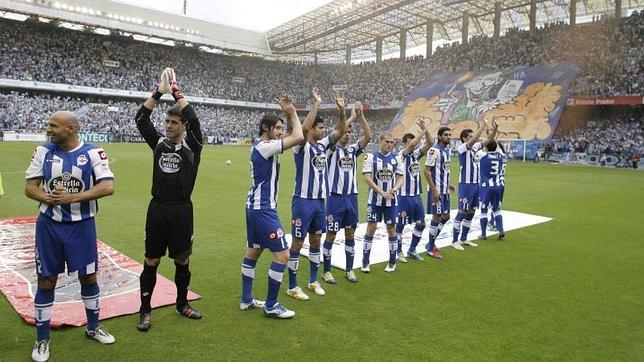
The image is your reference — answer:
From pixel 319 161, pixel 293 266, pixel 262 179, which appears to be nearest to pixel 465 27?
pixel 319 161

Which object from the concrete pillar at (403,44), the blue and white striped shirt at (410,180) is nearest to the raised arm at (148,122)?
the blue and white striped shirt at (410,180)

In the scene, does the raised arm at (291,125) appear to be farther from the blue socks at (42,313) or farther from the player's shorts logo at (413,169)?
the player's shorts logo at (413,169)

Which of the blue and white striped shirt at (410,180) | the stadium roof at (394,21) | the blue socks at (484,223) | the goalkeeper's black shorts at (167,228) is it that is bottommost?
the blue socks at (484,223)

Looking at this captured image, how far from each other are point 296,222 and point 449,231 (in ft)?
18.8

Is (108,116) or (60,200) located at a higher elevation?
(108,116)

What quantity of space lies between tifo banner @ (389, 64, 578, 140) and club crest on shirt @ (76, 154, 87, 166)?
3752 cm

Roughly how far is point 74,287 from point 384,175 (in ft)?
15.6

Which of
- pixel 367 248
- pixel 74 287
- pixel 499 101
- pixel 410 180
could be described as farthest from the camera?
pixel 499 101

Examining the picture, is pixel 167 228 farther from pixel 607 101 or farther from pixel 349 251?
pixel 607 101

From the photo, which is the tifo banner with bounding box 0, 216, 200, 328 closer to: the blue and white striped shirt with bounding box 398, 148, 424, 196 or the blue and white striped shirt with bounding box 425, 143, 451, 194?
Answer: the blue and white striped shirt with bounding box 398, 148, 424, 196

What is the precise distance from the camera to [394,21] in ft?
179

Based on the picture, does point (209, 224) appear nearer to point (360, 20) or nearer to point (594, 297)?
point (594, 297)

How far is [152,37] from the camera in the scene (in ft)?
190

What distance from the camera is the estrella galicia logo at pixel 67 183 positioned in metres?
4.15
